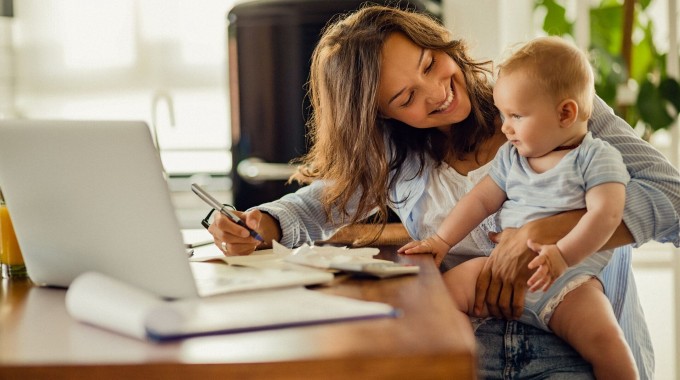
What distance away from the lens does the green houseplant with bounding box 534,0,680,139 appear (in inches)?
116

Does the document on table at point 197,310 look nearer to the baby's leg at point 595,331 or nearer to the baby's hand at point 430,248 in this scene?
the baby's hand at point 430,248

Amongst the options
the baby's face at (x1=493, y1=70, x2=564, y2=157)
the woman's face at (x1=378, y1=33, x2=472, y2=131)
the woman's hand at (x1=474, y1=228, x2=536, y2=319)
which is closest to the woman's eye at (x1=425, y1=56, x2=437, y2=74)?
the woman's face at (x1=378, y1=33, x2=472, y2=131)

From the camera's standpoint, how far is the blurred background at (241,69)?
3.09 m

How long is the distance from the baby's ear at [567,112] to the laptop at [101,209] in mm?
655

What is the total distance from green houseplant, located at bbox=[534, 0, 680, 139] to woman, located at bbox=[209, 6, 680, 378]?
1.20m

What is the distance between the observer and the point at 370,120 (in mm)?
1867

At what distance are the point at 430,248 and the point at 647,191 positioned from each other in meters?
0.42

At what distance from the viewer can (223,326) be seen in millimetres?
870

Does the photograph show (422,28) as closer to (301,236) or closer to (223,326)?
(301,236)

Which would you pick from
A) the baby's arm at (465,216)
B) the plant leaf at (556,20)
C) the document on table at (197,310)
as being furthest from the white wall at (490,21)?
the document on table at (197,310)

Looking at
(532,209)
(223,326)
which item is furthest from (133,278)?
(532,209)

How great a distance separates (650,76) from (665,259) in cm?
70

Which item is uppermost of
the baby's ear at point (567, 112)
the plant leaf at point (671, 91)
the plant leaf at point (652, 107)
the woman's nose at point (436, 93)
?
the baby's ear at point (567, 112)

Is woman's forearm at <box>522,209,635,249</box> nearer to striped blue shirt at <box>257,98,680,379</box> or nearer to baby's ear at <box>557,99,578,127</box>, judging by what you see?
striped blue shirt at <box>257,98,680,379</box>
